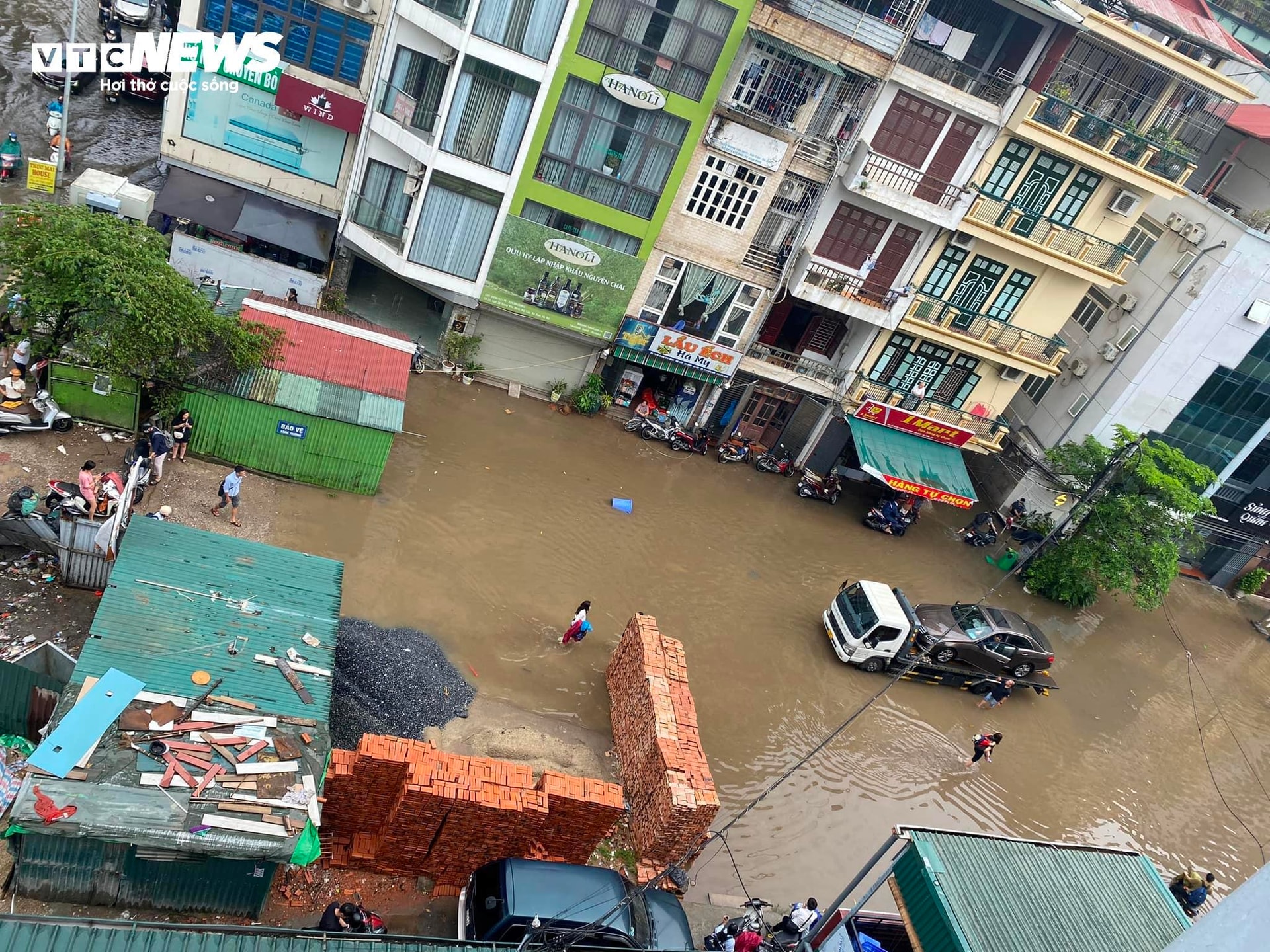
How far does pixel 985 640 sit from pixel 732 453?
9283mm

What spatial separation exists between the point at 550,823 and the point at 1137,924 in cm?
→ 816

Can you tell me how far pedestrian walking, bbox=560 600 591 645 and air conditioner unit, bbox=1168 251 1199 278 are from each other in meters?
22.1

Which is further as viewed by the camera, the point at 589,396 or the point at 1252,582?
the point at 1252,582

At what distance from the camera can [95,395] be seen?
668 inches

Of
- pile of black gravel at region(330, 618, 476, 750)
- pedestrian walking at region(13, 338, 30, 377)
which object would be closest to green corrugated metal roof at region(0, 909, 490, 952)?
pile of black gravel at region(330, 618, 476, 750)

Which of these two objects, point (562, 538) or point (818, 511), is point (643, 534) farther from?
point (818, 511)

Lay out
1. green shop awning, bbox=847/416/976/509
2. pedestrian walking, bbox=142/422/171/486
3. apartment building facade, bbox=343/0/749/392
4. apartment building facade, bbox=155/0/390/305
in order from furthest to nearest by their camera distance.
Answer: green shop awning, bbox=847/416/976/509
apartment building facade, bbox=155/0/390/305
apartment building facade, bbox=343/0/749/392
pedestrian walking, bbox=142/422/171/486

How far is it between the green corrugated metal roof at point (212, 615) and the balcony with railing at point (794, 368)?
1522cm

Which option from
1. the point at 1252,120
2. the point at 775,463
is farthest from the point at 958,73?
the point at 1252,120

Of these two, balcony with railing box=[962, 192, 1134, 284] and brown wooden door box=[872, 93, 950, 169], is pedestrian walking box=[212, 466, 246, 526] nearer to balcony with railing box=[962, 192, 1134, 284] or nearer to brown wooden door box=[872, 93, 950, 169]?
brown wooden door box=[872, 93, 950, 169]

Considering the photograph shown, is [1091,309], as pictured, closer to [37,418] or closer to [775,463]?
[775,463]

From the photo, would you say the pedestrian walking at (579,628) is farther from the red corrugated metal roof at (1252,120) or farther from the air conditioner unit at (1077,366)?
the red corrugated metal roof at (1252,120)

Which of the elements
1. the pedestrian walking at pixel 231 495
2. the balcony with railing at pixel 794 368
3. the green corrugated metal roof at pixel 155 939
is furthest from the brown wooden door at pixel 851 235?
the green corrugated metal roof at pixel 155 939

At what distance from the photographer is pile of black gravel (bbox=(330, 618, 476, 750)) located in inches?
546
